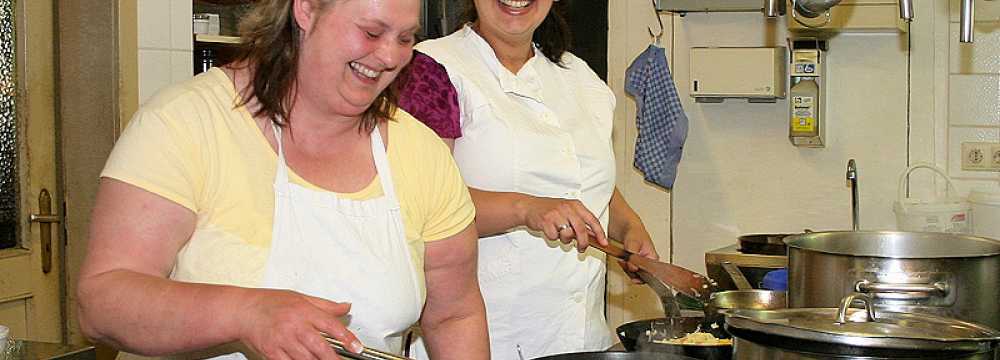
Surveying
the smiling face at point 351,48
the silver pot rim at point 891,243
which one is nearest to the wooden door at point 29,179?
the smiling face at point 351,48

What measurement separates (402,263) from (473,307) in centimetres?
20

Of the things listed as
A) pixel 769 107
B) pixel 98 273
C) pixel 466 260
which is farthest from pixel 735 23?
pixel 98 273

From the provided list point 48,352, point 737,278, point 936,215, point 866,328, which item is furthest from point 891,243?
point 936,215

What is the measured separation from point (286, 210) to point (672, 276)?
2.91 feet

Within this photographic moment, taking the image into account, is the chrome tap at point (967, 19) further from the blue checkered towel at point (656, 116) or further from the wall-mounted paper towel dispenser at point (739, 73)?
the blue checkered towel at point (656, 116)

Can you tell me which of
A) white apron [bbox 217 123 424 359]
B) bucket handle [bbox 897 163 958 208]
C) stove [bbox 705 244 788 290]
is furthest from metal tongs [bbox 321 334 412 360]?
bucket handle [bbox 897 163 958 208]

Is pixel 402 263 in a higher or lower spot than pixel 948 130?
lower

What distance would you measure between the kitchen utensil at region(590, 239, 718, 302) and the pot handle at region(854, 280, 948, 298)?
1.40 ft

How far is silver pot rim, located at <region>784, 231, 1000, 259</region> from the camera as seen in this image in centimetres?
215

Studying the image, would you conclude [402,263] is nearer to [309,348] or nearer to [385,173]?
[385,173]

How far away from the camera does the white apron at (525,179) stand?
2.47 m

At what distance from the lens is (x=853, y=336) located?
60.4 inches

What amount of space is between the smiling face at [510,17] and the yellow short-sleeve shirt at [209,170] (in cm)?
82

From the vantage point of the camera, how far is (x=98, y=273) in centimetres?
156
